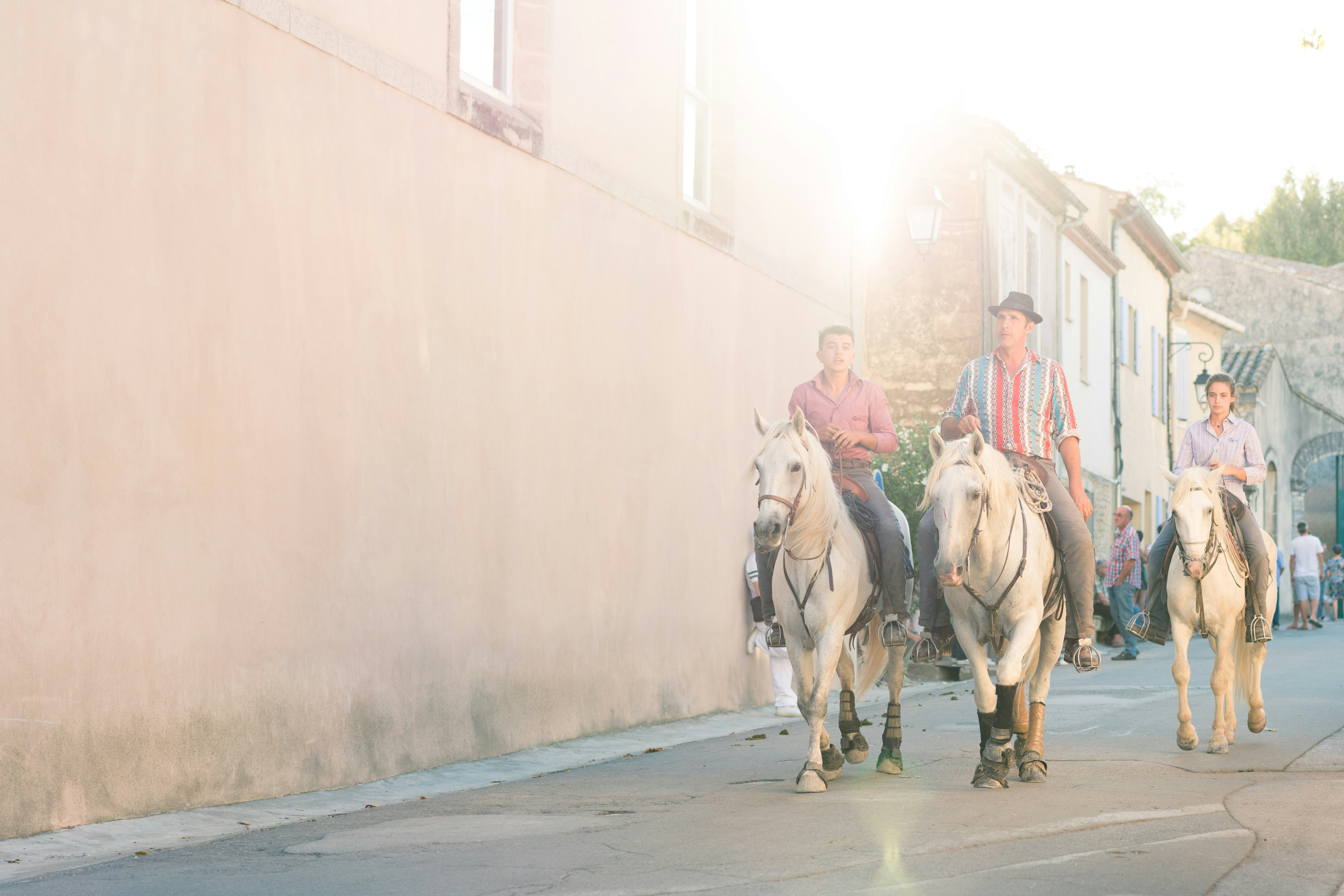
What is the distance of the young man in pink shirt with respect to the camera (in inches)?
352

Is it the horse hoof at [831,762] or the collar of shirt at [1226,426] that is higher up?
the collar of shirt at [1226,426]

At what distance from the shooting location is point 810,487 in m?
8.11

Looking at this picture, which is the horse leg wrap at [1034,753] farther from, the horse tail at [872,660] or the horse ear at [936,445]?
the horse ear at [936,445]

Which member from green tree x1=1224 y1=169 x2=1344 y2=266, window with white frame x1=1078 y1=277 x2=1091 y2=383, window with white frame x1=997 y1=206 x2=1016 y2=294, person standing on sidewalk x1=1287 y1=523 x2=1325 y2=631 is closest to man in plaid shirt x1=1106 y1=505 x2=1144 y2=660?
window with white frame x1=997 y1=206 x2=1016 y2=294

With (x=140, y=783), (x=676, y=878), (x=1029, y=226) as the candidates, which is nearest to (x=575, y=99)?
(x=140, y=783)

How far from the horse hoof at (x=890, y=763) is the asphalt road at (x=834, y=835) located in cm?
6

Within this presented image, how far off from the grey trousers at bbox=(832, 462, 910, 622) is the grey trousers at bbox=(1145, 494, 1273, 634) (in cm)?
227

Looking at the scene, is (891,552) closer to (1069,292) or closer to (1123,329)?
(1069,292)

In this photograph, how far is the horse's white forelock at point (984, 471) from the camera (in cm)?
787

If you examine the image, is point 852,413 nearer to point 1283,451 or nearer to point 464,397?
point 464,397

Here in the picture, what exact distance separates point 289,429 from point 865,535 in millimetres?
3293

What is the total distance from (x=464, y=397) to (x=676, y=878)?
517 centimetres

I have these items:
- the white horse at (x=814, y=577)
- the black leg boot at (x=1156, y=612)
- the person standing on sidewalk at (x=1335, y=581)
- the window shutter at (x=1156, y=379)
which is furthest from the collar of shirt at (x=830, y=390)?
the window shutter at (x=1156, y=379)

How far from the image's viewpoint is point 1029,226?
28453 mm
